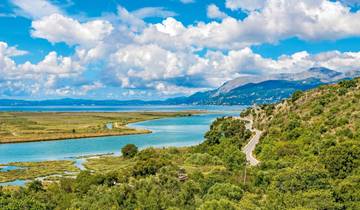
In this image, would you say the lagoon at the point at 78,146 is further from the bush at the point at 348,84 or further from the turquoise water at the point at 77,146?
the bush at the point at 348,84

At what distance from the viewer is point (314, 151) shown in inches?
2365

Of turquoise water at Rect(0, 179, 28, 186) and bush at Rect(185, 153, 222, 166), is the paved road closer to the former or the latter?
bush at Rect(185, 153, 222, 166)

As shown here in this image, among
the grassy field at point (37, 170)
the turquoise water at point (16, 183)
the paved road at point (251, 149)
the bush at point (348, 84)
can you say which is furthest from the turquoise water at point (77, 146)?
the bush at point (348, 84)

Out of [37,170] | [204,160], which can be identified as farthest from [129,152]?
[204,160]

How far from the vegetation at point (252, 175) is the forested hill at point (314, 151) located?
3.9 inches

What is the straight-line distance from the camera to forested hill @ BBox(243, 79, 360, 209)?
3675 centimetres

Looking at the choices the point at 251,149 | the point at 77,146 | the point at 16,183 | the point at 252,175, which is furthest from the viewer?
the point at 77,146

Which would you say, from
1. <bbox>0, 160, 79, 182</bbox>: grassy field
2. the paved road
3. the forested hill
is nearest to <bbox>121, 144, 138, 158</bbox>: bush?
<bbox>0, 160, 79, 182</bbox>: grassy field

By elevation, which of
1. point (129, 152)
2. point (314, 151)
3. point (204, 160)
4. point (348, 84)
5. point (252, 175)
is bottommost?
point (129, 152)

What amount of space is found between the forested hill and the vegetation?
0.10m

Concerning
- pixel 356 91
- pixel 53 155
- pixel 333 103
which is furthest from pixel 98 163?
pixel 356 91

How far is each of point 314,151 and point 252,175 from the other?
1308 cm

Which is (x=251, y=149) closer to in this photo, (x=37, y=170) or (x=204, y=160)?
(x=204, y=160)

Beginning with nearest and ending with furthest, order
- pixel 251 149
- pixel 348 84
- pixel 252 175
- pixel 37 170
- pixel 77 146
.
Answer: pixel 252 175 < pixel 37 170 < pixel 251 149 < pixel 348 84 < pixel 77 146
